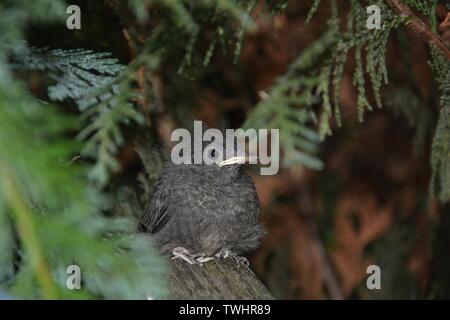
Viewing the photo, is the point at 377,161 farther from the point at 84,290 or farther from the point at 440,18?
the point at 84,290

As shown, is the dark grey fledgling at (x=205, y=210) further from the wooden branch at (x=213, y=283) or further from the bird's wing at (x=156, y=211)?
the wooden branch at (x=213, y=283)

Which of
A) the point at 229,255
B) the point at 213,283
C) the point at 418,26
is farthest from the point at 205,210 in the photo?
the point at 418,26

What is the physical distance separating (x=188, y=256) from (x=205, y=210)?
1.06 feet

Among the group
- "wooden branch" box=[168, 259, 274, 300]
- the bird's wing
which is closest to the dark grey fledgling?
the bird's wing

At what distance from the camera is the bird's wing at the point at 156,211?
307 cm

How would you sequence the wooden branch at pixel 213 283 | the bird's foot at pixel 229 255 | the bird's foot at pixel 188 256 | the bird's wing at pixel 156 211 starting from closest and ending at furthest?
1. the wooden branch at pixel 213 283
2. the bird's foot at pixel 188 256
3. the bird's foot at pixel 229 255
4. the bird's wing at pixel 156 211

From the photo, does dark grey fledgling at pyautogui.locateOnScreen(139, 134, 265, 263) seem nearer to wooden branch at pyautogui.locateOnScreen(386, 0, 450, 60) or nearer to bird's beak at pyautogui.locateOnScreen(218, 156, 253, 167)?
bird's beak at pyautogui.locateOnScreen(218, 156, 253, 167)

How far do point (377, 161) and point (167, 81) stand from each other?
233cm

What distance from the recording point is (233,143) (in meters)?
3.21

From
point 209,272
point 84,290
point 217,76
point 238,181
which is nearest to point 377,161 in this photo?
point 217,76

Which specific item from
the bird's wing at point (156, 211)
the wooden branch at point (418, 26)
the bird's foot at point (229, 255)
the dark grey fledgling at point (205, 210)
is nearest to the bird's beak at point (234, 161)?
the dark grey fledgling at point (205, 210)

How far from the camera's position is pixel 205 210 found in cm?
301

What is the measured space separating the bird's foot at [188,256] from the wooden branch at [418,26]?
121cm

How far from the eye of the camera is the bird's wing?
3.07m
